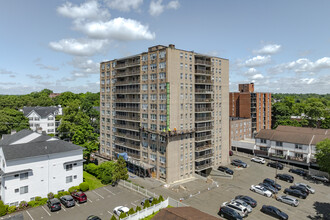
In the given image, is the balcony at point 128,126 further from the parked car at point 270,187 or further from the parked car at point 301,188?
the parked car at point 301,188

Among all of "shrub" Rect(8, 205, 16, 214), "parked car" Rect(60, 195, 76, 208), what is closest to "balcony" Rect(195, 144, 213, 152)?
"parked car" Rect(60, 195, 76, 208)

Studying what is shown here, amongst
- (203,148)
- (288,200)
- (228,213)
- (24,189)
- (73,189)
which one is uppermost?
(203,148)

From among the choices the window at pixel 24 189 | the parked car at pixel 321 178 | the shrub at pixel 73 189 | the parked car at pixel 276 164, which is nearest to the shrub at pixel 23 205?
the window at pixel 24 189

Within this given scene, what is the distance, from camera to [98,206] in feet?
136

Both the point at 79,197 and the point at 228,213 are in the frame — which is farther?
the point at 79,197

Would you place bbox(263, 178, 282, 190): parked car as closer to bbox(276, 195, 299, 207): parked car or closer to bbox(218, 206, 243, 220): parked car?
bbox(276, 195, 299, 207): parked car

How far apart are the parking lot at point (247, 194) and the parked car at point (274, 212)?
2.48 feet

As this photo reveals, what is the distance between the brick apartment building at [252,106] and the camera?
302 feet

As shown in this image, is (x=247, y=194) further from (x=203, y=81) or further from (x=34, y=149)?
(x=34, y=149)

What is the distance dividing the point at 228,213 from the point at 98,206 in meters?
23.0

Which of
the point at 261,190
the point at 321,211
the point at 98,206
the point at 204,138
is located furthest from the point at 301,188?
the point at 98,206

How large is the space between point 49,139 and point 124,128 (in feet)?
64.9

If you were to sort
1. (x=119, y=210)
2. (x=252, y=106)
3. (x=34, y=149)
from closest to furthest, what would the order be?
(x=119, y=210) → (x=34, y=149) → (x=252, y=106)

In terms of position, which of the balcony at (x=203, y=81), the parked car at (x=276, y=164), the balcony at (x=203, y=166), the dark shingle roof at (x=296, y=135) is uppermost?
the balcony at (x=203, y=81)
